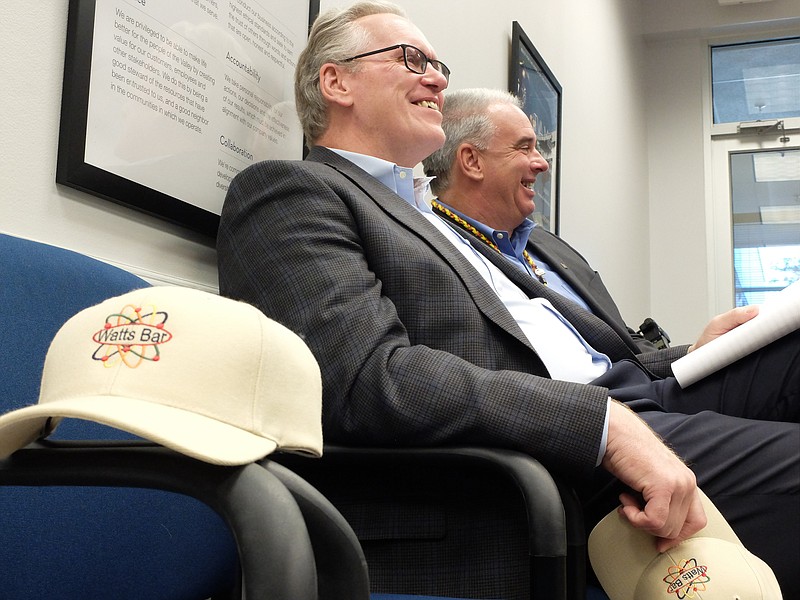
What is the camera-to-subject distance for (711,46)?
5316mm

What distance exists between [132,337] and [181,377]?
0.04m

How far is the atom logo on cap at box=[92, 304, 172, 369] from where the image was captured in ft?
1.76

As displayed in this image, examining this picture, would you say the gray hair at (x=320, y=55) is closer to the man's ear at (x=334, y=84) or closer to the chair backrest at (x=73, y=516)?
the man's ear at (x=334, y=84)

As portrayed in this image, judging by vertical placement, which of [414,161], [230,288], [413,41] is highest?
[413,41]

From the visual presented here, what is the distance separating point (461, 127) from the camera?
7.58 feet

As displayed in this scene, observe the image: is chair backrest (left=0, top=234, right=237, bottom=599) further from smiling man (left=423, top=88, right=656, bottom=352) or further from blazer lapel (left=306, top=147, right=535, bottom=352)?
smiling man (left=423, top=88, right=656, bottom=352)

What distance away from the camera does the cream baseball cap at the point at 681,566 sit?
2.90 ft

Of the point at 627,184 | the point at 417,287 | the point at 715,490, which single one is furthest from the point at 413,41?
the point at 627,184

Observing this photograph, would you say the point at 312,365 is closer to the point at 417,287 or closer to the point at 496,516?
the point at 496,516

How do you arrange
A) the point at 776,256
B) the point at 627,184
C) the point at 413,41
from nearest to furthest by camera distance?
the point at 413,41 → the point at 627,184 → the point at 776,256

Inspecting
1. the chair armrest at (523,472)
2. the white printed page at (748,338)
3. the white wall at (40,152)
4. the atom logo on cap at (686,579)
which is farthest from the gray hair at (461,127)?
the atom logo on cap at (686,579)

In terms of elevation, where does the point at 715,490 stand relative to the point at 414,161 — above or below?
below

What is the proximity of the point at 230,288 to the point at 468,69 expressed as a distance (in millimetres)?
1563

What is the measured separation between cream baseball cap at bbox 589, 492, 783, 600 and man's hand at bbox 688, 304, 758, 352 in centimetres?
55
